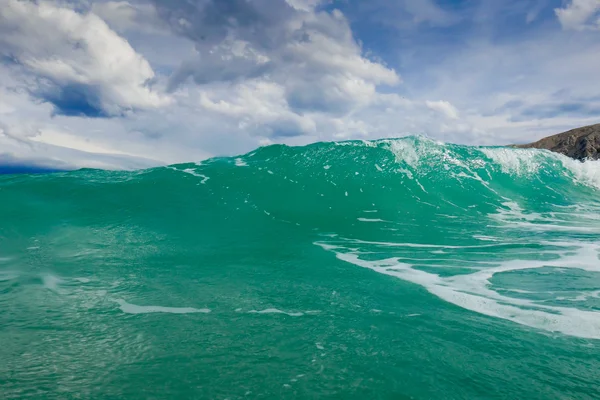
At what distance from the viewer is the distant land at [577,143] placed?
37.3 m

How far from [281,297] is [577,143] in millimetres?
45074

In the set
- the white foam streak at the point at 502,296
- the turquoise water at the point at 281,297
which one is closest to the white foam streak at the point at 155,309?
the turquoise water at the point at 281,297

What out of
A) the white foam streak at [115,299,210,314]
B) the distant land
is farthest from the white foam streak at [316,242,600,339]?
the distant land

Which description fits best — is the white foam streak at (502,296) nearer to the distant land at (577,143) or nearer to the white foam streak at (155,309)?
the white foam streak at (155,309)

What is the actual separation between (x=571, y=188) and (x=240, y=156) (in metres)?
18.9

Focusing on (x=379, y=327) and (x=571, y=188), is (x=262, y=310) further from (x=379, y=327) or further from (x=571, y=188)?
(x=571, y=188)

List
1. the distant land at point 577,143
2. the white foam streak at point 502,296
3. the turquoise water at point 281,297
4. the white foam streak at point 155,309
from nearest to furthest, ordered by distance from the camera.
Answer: the turquoise water at point 281,297, the white foam streak at point 502,296, the white foam streak at point 155,309, the distant land at point 577,143

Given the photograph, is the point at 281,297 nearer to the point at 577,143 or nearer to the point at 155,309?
the point at 155,309

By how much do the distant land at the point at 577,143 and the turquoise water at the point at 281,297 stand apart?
2742 cm

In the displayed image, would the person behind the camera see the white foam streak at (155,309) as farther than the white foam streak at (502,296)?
Yes

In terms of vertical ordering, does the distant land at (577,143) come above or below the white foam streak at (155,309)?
above

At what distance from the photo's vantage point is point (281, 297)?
→ 223 inches

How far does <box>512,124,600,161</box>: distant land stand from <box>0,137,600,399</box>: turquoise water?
2742 centimetres

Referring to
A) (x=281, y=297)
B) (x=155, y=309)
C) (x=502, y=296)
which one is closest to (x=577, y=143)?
(x=502, y=296)
